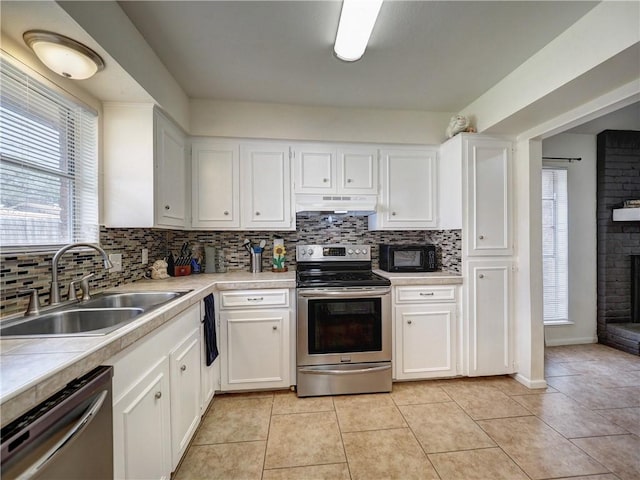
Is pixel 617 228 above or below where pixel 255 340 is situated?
above

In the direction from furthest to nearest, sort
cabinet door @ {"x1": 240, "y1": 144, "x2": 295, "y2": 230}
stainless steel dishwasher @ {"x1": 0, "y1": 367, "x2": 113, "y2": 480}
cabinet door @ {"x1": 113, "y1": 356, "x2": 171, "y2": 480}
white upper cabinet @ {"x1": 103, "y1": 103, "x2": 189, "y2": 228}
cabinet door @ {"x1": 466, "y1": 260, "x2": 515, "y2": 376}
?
cabinet door @ {"x1": 240, "y1": 144, "x2": 295, "y2": 230}
cabinet door @ {"x1": 466, "y1": 260, "x2": 515, "y2": 376}
white upper cabinet @ {"x1": 103, "y1": 103, "x2": 189, "y2": 228}
cabinet door @ {"x1": 113, "y1": 356, "x2": 171, "y2": 480}
stainless steel dishwasher @ {"x1": 0, "y1": 367, "x2": 113, "y2": 480}

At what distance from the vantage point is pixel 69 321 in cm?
138

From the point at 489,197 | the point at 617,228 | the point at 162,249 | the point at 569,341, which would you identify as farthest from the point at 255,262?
the point at 617,228

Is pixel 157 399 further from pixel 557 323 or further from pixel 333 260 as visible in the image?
pixel 557 323

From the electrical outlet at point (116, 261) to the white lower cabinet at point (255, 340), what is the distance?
0.72 metres

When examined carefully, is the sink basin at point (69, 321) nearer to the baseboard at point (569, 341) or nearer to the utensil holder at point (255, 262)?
the utensil holder at point (255, 262)

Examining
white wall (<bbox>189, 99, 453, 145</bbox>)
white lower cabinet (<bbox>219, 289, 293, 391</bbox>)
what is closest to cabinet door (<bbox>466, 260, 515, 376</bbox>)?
white wall (<bbox>189, 99, 453, 145</bbox>)

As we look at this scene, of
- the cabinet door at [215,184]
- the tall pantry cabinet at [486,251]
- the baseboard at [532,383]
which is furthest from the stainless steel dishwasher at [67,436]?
the baseboard at [532,383]

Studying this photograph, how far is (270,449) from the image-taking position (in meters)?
1.70

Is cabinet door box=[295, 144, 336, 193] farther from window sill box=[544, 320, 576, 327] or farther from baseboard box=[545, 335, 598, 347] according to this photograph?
baseboard box=[545, 335, 598, 347]

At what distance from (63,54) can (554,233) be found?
14.7 ft

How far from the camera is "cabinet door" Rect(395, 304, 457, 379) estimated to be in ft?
7.90

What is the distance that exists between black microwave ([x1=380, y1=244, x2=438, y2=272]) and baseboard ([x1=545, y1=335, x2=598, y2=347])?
1838 mm

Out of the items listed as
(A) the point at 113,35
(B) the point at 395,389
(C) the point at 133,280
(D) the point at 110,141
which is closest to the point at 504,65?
(A) the point at 113,35
